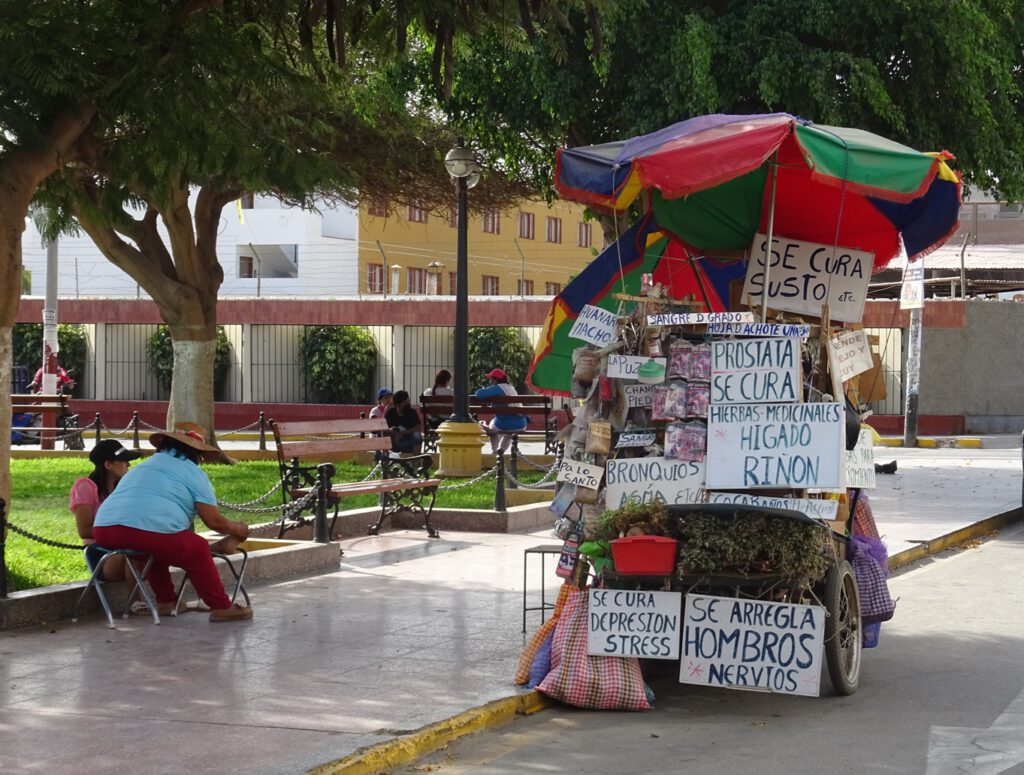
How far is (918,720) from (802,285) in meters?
3.05

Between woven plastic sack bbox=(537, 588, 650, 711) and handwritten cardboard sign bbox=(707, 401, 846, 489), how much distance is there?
109 cm

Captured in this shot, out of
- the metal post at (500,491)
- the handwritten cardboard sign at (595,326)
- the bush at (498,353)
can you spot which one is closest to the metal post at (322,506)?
the metal post at (500,491)

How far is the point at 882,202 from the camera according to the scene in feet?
31.5

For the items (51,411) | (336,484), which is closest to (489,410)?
(336,484)

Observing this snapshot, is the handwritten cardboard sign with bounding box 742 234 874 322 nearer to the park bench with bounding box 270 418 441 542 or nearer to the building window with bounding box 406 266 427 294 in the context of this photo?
the park bench with bounding box 270 418 441 542

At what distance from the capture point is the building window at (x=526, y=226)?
63562 millimetres

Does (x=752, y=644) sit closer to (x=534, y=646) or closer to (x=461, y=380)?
(x=534, y=646)

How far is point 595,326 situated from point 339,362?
28.0m

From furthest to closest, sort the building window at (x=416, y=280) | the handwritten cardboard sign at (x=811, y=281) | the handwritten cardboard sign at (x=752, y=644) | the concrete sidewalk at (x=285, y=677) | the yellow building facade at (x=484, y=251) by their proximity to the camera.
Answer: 1. the building window at (x=416, y=280)
2. the yellow building facade at (x=484, y=251)
3. the handwritten cardboard sign at (x=811, y=281)
4. the handwritten cardboard sign at (x=752, y=644)
5. the concrete sidewalk at (x=285, y=677)

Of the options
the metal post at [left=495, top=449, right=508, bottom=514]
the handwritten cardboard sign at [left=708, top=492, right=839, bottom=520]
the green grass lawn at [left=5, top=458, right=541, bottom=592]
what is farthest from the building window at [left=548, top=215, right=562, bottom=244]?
the handwritten cardboard sign at [left=708, top=492, right=839, bottom=520]

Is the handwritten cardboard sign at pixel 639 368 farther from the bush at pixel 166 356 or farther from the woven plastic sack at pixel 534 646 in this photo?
the bush at pixel 166 356

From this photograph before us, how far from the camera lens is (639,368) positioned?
27.2 feet

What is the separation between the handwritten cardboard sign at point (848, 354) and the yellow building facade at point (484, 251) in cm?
4042

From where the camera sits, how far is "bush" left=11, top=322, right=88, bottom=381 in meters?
38.5
